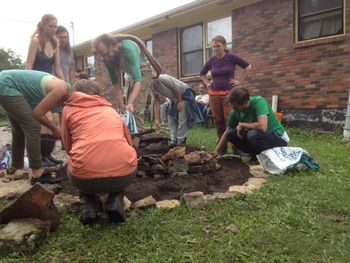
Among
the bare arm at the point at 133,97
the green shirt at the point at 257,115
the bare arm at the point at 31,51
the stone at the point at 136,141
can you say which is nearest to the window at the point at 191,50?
the stone at the point at 136,141

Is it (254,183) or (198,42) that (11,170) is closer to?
(254,183)

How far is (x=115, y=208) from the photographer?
2602 mm

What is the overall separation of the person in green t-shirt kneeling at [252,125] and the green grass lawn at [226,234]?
1153mm

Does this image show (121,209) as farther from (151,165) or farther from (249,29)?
(249,29)

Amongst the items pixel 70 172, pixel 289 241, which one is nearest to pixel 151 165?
A: pixel 70 172

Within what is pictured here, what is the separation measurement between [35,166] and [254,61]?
685 cm

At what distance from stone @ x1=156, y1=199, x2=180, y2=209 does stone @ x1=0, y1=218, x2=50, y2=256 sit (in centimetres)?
91

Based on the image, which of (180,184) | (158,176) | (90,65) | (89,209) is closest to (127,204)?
(89,209)

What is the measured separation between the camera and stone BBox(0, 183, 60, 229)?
2.54 metres

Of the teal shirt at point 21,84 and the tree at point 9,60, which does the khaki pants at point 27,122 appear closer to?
the teal shirt at point 21,84

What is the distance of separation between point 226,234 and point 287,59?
6.77m

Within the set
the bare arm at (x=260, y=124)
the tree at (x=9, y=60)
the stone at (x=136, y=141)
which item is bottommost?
the stone at (x=136, y=141)

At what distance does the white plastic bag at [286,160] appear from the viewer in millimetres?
4168

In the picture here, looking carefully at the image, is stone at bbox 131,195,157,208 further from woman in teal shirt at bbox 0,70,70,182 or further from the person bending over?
woman in teal shirt at bbox 0,70,70,182
